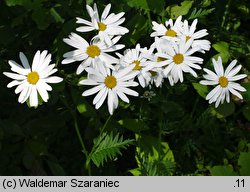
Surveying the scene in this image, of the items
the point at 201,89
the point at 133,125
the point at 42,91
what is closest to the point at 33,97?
the point at 42,91

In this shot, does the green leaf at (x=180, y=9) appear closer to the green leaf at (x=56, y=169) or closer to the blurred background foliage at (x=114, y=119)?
the blurred background foliage at (x=114, y=119)

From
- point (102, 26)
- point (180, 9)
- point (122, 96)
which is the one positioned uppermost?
point (180, 9)

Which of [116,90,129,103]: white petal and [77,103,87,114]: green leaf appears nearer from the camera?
[116,90,129,103]: white petal

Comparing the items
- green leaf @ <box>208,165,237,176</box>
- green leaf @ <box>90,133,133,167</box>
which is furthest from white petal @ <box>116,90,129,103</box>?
green leaf @ <box>208,165,237,176</box>

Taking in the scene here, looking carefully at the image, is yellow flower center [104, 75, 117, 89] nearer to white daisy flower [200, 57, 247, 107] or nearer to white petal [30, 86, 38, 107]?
white petal [30, 86, 38, 107]

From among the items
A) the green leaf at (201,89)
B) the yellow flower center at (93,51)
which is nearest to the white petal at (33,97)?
the yellow flower center at (93,51)

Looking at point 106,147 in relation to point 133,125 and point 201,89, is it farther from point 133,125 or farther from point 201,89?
point 201,89

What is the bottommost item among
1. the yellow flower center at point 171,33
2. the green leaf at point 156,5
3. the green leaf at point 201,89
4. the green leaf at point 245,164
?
the green leaf at point 245,164
